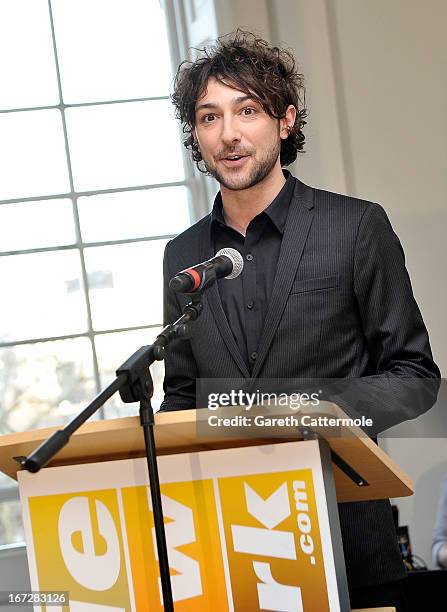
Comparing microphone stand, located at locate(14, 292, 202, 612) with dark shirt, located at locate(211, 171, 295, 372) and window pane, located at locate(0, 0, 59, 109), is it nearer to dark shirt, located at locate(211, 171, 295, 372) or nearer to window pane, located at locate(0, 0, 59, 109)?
dark shirt, located at locate(211, 171, 295, 372)

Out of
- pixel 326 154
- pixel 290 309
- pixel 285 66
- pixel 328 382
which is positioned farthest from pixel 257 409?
pixel 326 154

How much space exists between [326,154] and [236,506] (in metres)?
2.45

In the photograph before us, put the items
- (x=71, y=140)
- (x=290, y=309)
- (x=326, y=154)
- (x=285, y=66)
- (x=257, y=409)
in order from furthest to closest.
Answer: (x=71, y=140) < (x=326, y=154) < (x=285, y=66) < (x=290, y=309) < (x=257, y=409)

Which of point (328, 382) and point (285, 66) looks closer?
point (328, 382)

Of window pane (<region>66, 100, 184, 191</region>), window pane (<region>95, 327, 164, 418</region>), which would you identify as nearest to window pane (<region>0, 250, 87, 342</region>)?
window pane (<region>95, 327, 164, 418</region>)

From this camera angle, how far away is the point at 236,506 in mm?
1654

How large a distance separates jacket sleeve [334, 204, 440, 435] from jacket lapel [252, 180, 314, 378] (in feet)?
0.41

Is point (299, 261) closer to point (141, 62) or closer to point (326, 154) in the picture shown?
point (326, 154)

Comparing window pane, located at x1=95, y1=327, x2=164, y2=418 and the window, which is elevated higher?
the window

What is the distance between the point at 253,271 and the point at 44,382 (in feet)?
6.38

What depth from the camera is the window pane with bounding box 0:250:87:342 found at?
161 inches

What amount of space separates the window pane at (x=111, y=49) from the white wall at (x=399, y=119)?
41 centimetres

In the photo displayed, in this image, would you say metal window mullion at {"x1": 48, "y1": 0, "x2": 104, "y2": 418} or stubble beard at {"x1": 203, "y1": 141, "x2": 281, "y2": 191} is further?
metal window mullion at {"x1": 48, "y1": 0, "x2": 104, "y2": 418}

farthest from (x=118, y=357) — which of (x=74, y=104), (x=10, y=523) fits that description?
(x=74, y=104)
